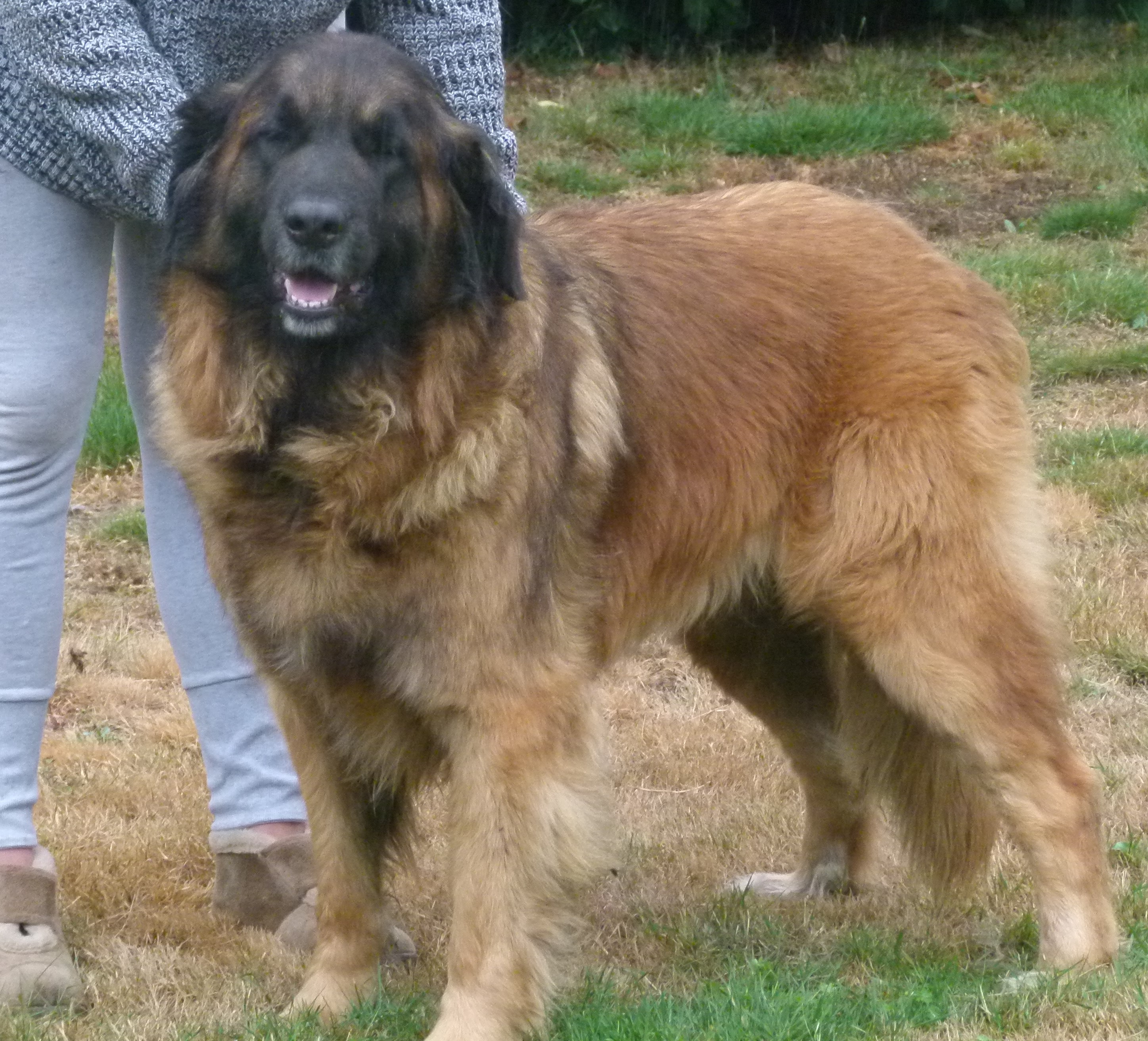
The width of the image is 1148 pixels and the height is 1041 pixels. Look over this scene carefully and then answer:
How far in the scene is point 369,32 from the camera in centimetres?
329

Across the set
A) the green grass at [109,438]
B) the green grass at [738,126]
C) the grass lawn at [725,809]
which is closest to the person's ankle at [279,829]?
the grass lawn at [725,809]

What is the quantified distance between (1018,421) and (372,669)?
144 cm

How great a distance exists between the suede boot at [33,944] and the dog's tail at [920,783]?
1644 mm

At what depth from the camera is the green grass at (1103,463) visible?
6027 millimetres

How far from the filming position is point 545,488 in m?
2.99

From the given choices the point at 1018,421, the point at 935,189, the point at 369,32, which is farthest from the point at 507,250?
the point at 935,189

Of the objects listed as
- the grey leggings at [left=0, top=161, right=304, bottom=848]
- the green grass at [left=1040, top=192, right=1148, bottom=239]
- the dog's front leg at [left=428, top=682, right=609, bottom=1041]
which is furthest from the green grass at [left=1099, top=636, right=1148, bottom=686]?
the green grass at [left=1040, top=192, right=1148, bottom=239]

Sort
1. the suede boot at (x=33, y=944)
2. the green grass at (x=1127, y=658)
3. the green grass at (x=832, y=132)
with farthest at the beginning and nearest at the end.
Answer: the green grass at (x=832, y=132) < the green grass at (x=1127, y=658) < the suede boot at (x=33, y=944)

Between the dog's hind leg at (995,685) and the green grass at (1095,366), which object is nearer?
the dog's hind leg at (995,685)

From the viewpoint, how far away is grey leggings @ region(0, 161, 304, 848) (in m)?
3.18

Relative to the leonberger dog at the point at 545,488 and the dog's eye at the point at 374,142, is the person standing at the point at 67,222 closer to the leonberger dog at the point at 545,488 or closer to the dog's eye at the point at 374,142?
the leonberger dog at the point at 545,488

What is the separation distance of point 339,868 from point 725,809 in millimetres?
1269

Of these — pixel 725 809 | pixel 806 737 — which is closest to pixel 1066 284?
pixel 725 809

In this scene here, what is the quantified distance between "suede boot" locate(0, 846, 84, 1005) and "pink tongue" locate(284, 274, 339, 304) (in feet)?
4.17
